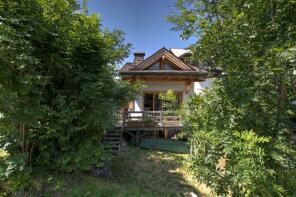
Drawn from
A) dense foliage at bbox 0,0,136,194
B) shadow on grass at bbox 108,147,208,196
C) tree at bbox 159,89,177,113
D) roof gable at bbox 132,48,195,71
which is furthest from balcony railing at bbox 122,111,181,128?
tree at bbox 159,89,177,113

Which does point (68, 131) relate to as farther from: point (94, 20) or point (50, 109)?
point (94, 20)

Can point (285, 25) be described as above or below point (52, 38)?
below

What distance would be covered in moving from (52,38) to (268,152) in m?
4.40

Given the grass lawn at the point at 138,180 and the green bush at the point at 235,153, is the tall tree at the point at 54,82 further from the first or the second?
the green bush at the point at 235,153

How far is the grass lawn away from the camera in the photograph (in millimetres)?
4605

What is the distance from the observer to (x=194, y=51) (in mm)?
3334

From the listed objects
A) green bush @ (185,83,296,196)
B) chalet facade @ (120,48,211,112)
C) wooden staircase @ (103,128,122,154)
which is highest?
chalet facade @ (120,48,211,112)

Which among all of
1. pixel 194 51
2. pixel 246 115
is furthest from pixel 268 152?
pixel 194 51

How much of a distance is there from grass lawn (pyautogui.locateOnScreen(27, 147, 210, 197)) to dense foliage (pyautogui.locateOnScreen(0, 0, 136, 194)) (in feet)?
1.59

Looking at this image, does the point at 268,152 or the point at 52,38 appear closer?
the point at 268,152

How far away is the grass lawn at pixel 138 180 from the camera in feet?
15.1

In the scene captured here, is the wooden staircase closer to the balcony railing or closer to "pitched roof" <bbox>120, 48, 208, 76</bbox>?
the balcony railing

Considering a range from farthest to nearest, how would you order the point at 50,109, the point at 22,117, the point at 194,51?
the point at 50,109
the point at 22,117
the point at 194,51

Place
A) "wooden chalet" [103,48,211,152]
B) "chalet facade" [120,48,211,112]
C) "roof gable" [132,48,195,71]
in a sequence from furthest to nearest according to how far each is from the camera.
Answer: "roof gable" [132,48,195,71]
"chalet facade" [120,48,211,112]
"wooden chalet" [103,48,211,152]
